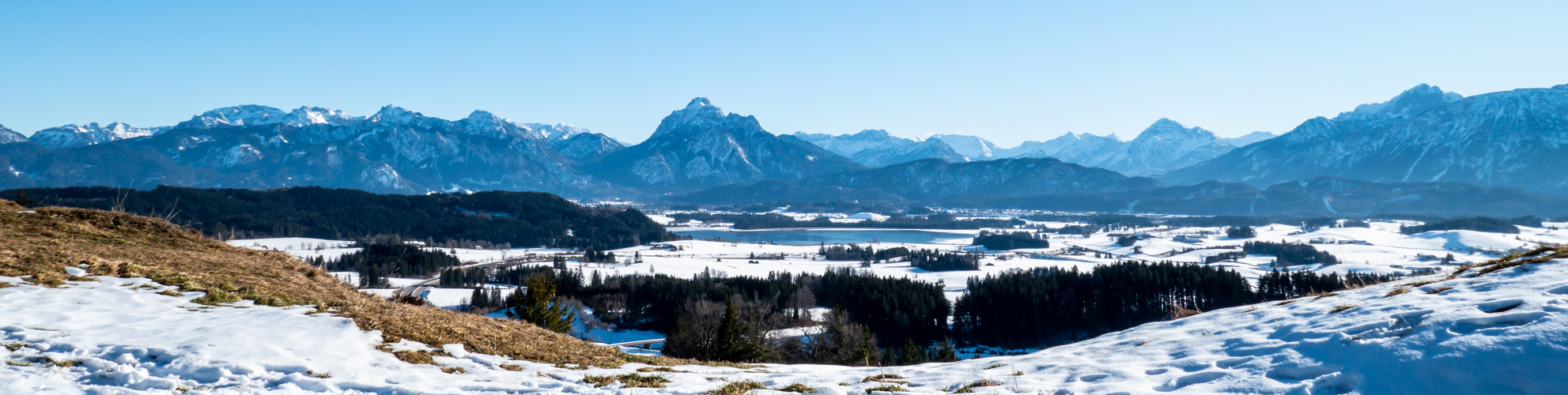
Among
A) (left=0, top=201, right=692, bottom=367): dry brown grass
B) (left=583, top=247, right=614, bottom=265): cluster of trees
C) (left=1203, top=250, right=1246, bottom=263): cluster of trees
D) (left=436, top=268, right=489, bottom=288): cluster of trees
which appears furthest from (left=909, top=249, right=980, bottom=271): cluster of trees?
(left=0, top=201, right=692, bottom=367): dry brown grass

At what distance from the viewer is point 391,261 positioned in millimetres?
134375

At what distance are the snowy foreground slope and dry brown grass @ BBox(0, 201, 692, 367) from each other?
90cm

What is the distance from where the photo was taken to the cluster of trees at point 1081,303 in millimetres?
93625

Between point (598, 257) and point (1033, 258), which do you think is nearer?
point (598, 257)

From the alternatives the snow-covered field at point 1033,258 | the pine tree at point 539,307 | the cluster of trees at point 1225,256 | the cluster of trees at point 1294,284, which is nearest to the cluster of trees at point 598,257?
the snow-covered field at point 1033,258

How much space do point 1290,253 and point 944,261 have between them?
88217 millimetres

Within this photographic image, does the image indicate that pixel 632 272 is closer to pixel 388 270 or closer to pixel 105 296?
pixel 388 270

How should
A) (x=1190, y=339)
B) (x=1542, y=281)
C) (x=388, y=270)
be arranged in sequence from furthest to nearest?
1. (x=388, y=270)
2. (x=1190, y=339)
3. (x=1542, y=281)

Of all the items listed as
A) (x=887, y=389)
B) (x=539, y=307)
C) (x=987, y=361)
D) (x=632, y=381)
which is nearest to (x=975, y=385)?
(x=887, y=389)

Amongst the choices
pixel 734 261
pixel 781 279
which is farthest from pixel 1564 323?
pixel 734 261

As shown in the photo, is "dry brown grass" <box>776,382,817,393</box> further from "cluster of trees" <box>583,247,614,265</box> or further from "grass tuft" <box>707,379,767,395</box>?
"cluster of trees" <box>583,247,614,265</box>

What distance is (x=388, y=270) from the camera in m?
128

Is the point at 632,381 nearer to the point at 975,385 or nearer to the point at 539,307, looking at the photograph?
the point at 975,385

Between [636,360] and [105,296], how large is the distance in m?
11.0
